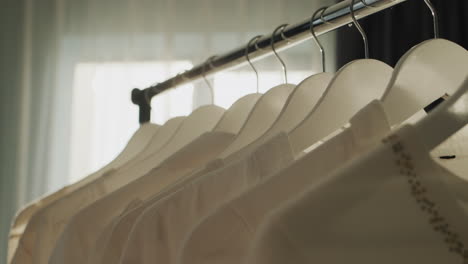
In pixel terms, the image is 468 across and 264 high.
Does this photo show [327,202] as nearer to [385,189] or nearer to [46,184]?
[385,189]

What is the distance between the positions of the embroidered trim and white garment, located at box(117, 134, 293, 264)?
0.19m

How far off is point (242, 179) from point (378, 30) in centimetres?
199

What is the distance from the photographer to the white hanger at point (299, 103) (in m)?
0.59

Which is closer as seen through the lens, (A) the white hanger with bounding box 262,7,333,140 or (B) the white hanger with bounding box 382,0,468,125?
(B) the white hanger with bounding box 382,0,468,125

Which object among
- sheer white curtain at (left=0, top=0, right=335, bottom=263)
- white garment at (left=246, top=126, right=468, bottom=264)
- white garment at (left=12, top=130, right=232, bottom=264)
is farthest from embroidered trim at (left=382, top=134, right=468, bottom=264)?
sheer white curtain at (left=0, top=0, right=335, bottom=263)

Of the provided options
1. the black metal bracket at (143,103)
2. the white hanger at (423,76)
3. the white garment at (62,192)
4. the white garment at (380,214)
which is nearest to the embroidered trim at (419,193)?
the white garment at (380,214)

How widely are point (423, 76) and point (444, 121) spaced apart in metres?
0.16

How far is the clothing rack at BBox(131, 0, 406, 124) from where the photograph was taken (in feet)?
1.97

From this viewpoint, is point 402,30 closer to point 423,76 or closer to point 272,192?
point 423,76

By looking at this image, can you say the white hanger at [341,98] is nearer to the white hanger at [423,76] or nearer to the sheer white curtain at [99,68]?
the white hanger at [423,76]

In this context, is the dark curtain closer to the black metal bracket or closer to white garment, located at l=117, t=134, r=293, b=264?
the black metal bracket

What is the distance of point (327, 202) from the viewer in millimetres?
333

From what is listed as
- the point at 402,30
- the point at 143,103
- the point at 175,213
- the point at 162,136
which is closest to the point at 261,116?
the point at 175,213

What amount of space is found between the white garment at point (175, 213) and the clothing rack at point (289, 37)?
0.73 ft
